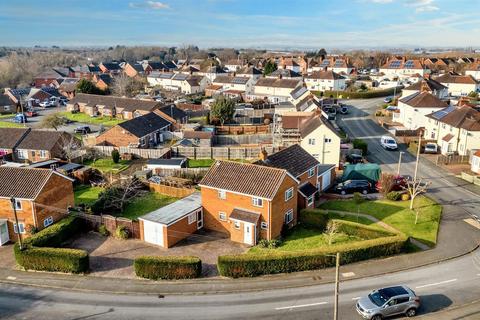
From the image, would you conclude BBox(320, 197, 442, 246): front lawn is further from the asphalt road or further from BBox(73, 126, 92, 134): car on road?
BBox(73, 126, 92, 134): car on road

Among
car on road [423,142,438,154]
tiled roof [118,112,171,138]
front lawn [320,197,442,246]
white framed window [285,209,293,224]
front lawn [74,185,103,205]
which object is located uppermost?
tiled roof [118,112,171,138]

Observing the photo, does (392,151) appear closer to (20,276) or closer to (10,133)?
(20,276)

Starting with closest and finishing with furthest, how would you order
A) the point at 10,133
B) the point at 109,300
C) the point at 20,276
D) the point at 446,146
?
the point at 109,300
the point at 20,276
the point at 446,146
the point at 10,133

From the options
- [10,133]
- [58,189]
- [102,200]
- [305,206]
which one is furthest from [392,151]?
[10,133]

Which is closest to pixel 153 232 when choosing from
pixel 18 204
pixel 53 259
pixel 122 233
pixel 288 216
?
pixel 122 233

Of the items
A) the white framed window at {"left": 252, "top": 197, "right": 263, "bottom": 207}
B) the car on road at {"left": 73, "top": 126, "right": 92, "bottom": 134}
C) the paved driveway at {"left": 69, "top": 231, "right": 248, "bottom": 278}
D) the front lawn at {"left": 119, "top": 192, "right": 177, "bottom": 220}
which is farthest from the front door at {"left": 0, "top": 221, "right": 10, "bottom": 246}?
the car on road at {"left": 73, "top": 126, "right": 92, "bottom": 134}

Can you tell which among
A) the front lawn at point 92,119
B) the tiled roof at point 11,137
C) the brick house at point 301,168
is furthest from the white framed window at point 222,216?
the front lawn at point 92,119
